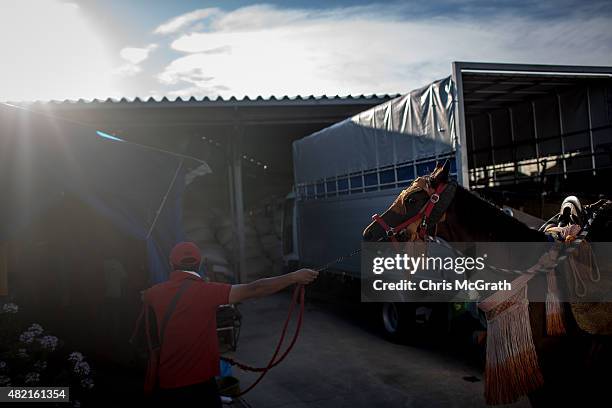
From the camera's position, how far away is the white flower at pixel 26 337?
4.32 m

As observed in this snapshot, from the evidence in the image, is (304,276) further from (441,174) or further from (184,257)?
(441,174)

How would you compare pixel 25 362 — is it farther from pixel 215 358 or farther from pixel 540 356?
pixel 540 356

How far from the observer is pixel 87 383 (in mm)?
4625

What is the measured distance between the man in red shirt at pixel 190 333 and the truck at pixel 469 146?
415cm

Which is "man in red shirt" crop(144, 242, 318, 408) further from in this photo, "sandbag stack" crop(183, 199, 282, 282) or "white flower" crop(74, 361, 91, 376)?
"sandbag stack" crop(183, 199, 282, 282)

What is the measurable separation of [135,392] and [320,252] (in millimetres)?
6450

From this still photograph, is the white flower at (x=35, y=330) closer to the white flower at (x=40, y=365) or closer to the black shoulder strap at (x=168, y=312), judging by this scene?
the white flower at (x=40, y=365)

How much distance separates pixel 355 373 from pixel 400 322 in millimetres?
1495

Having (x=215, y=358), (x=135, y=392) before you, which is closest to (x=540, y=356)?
(x=215, y=358)

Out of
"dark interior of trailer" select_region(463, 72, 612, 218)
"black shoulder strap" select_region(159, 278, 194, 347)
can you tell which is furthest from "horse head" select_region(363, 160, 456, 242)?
"dark interior of trailer" select_region(463, 72, 612, 218)

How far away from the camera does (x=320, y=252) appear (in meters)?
→ 11.2

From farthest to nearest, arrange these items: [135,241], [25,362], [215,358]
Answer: [135,241] < [25,362] < [215,358]

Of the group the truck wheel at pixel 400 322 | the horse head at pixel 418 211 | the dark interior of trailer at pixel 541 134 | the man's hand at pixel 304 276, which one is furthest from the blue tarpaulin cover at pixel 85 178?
the dark interior of trailer at pixel 541 134

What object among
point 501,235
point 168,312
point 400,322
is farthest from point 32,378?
point 400,322
